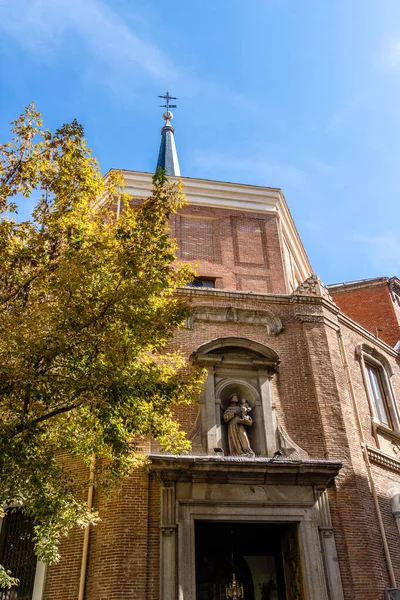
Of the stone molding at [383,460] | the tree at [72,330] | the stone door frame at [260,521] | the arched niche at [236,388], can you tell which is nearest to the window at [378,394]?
the stone molding at [383,460]

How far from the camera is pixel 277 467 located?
10430mm

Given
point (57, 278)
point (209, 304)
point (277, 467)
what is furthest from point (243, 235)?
point (57, 278)

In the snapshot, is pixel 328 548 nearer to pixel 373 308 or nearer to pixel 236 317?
pixel 236 317

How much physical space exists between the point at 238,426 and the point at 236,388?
1.00 metres

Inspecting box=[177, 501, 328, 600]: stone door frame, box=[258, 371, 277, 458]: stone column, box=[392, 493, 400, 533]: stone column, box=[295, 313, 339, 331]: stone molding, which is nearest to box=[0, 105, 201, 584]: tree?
box=[177, 501, 328, 600]: stone door frame

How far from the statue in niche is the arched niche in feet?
0.54

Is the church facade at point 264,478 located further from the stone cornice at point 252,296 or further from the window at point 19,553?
the window at point 19,553

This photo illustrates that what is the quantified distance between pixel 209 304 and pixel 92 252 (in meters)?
5.22

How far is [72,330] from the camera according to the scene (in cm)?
753

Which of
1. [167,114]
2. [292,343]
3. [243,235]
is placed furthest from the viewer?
[167,114]

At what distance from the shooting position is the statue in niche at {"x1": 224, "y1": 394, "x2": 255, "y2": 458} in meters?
10.9

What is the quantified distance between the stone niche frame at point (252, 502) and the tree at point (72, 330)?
1.29 m

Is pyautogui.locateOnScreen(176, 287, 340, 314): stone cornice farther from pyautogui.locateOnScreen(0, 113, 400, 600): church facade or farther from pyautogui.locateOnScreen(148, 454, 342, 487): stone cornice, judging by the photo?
pyautogui.locateOnScreen(148, 454, 342, 487): stone cornice

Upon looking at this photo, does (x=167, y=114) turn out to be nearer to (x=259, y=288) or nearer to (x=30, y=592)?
(x=259, y=288)
